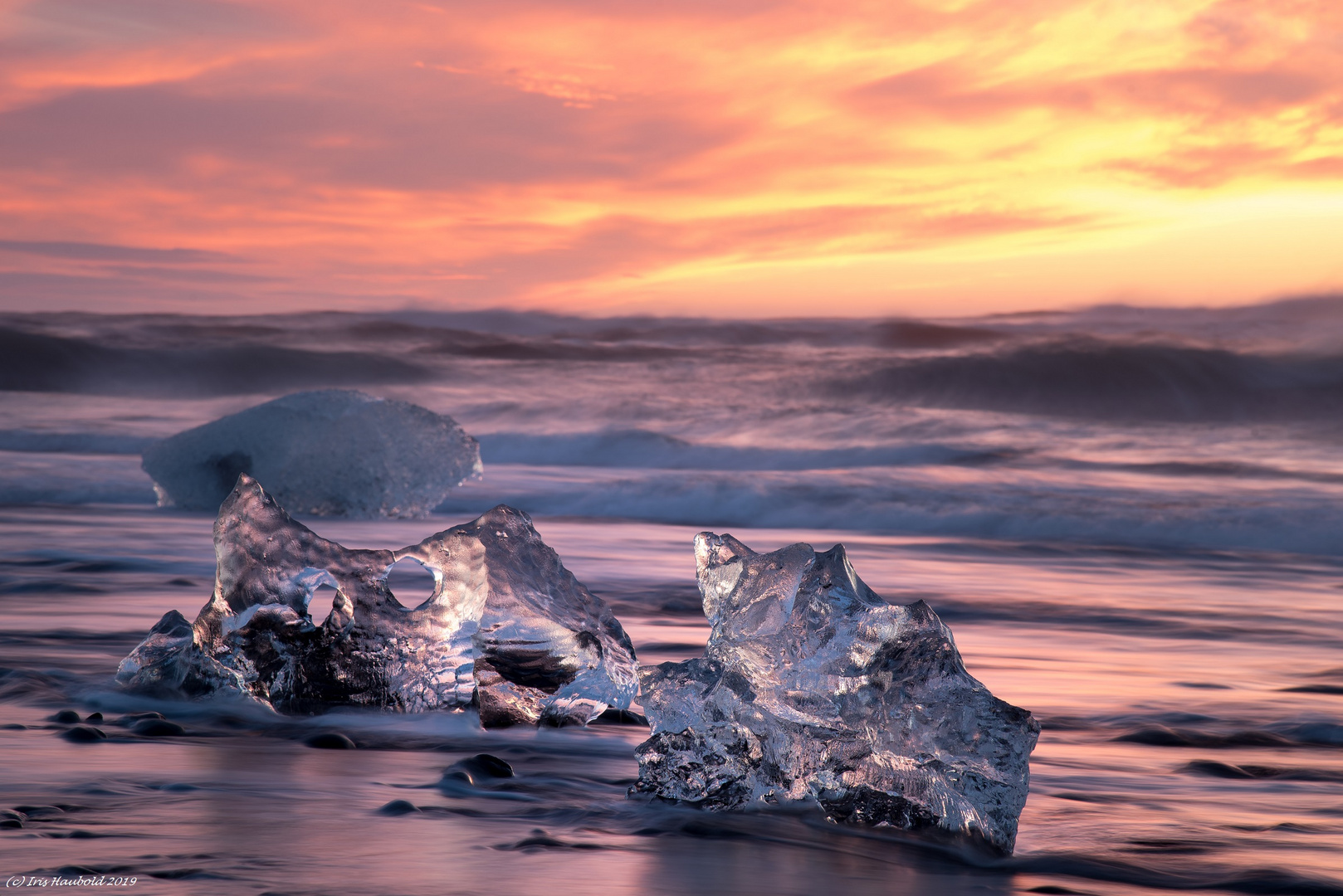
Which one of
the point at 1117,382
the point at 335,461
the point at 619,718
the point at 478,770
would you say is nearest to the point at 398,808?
the point at 478,770

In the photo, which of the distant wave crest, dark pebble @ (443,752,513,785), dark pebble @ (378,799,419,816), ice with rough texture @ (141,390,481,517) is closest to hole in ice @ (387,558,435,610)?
dark pebble @ (443,752,513,785)

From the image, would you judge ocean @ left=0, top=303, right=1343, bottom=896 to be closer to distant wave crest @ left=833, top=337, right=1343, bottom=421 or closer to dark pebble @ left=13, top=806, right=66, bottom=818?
dark pebble @ left=13, top=806, right=66, bottom=818

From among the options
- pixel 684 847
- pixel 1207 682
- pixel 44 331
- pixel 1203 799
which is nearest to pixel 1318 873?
pixel 1203 799

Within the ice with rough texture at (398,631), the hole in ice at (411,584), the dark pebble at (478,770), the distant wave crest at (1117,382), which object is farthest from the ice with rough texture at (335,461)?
the distant wave crest at (1117,382)

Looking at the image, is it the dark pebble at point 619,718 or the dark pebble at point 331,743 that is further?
the dark pebble at point 619,718

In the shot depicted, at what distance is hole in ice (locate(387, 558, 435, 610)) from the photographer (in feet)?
11.8

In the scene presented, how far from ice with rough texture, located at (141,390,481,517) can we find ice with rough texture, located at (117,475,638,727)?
450 centimetres

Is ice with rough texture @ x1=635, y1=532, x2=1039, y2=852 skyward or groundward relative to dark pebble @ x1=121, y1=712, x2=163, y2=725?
skyward

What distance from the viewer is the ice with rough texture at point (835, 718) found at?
5.30 feet

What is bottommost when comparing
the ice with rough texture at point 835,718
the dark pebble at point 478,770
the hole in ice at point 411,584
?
the hole in ice at point 411,584

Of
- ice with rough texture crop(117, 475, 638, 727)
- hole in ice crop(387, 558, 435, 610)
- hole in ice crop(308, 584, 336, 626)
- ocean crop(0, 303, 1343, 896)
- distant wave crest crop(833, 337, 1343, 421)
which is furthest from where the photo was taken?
distant wave crest crop(833, 337, 1343, 421)

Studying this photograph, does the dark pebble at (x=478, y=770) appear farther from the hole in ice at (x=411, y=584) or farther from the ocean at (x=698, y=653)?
the hole in ice at (x=411, y=584)

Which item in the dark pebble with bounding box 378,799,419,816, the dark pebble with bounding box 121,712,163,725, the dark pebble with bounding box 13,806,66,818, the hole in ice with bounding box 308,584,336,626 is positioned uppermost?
the dark pebble with bounding box 13,806,66,818

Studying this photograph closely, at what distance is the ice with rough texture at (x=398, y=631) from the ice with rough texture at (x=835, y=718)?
0.52 metres
